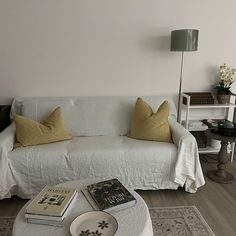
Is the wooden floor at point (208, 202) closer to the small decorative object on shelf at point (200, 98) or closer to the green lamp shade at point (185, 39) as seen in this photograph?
the small decorative object on shelf at point (200, 98)

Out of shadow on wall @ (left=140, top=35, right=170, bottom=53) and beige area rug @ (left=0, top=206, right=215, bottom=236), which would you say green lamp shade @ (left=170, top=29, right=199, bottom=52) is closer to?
shadow on wall @ (left=140, top=35, right=170, bottom=53)

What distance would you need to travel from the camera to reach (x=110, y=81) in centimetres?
323

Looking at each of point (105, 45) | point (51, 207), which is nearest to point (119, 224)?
point (51, 207)

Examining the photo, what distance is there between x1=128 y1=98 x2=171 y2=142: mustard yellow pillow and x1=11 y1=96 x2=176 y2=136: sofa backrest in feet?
0.56

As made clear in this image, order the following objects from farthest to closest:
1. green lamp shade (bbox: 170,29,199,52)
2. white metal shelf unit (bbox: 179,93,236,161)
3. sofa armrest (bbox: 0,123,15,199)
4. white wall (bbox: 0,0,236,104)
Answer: white metal shelf unit (bbox: 179,93,236,161), white wall (bbox: 0,0,236,104), green lamp shade (bbox: 170,29,199,52), sofa armrest (bbox: 0,123,15,199)

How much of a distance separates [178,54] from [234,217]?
1.93 meters

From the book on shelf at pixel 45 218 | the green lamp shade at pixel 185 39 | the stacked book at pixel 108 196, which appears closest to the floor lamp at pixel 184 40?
the green lamp shade at pixel 185 39

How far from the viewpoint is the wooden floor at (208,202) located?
213cm

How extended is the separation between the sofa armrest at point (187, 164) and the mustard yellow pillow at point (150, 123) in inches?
6.3

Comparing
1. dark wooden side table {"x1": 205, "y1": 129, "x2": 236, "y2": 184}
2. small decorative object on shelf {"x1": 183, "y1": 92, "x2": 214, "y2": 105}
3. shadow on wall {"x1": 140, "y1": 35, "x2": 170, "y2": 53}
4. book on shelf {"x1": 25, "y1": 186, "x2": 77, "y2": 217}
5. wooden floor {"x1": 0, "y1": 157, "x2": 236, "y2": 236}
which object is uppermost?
shadow on wall {"x1": 140, "y1": 35, "x2": 170, "y2": 53}

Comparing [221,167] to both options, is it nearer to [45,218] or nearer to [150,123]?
[150,123]

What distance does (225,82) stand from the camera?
3268 millimetres

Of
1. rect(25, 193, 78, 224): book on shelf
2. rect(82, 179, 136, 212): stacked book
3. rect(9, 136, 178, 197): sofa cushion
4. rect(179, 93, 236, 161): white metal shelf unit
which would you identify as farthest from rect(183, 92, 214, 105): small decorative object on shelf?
rect(25, 193, 78, 224): book on shelf

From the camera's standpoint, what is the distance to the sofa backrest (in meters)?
2.91
